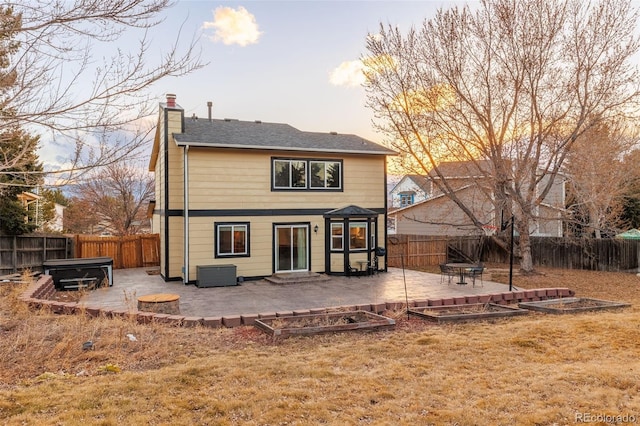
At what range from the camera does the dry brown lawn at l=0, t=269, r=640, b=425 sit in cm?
429

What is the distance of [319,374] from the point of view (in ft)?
18.0

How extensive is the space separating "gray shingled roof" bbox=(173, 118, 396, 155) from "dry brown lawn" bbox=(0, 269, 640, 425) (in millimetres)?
7872

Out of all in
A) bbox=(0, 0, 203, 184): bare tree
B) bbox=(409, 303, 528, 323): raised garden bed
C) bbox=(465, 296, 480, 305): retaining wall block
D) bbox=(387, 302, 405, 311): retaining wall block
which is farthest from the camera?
bbox=(465, 296, 480, 305): retaining wall block

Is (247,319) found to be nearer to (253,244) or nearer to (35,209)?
(253,244)

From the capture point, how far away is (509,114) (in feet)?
53.4

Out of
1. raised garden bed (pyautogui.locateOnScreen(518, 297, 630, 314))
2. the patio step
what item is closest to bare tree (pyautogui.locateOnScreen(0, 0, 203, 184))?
raised garden bed (pyautogui.locateOnScreen(518, 297, 630, 314))

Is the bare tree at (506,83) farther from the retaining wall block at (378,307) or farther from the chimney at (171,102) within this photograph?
the retaining wall block at (378,307)

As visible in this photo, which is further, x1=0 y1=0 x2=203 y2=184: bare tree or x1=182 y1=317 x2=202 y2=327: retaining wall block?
x1=182 y1=317 x2=202 y2=327: retaining wall block

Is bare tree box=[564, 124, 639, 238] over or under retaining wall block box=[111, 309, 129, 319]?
over

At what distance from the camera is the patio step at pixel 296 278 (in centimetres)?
1442

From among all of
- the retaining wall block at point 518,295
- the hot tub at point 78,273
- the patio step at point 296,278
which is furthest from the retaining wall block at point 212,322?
the retaining wall block at point 518,295

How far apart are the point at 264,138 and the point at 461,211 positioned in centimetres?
1568

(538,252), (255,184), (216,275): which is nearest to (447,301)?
(216,275)

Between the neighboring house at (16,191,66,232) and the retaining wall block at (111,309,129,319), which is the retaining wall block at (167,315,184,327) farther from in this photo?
the neighboring house at (16,191,66,232)
